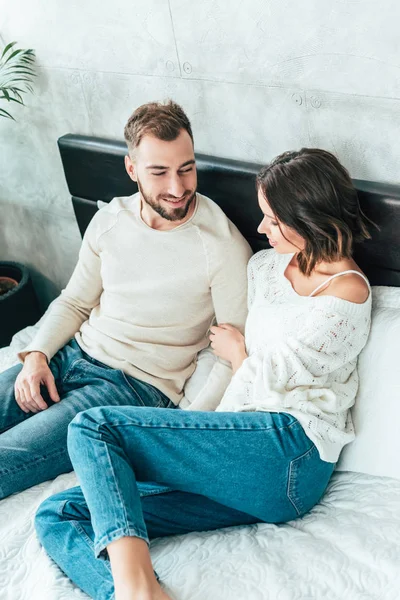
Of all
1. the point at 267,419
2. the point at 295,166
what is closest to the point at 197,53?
the point at 295,166

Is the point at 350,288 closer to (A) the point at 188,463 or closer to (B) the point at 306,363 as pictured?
(B) the point at 306,363

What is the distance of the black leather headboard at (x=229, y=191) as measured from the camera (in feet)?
5.30

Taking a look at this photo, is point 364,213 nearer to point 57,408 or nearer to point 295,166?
point 295,166

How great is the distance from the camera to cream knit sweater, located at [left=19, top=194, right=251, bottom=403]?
183cm

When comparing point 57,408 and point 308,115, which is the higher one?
point 308,115

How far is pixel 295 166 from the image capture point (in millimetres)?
1534

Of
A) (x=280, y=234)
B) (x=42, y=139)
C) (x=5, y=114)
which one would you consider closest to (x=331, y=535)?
(x=280, y=234)

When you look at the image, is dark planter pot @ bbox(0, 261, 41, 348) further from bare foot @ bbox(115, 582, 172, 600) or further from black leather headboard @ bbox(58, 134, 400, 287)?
bare foot @ bbox(115, 582, 172, 600)

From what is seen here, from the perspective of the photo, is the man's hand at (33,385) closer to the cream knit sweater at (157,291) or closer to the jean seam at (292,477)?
the cream knit sweater at (157,291)

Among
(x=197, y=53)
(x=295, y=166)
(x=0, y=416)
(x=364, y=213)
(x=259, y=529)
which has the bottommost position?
(x=259, y=529)

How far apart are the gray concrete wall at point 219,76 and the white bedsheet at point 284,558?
0.77 meters

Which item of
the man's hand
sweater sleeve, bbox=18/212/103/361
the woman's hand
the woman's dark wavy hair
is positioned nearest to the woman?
the woman's dark wavy hair

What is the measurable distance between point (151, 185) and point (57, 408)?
2.06 ft

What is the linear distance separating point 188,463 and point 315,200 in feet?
2.05
